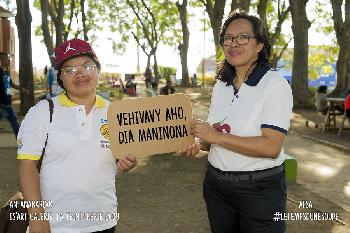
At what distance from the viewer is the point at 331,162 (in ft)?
31.7

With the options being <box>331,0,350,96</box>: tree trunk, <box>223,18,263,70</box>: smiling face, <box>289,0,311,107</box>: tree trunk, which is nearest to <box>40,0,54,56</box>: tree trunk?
<box>289,0,311,107</box>: tree trunk

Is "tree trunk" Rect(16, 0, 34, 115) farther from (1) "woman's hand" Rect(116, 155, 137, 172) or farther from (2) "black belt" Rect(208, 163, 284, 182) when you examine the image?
(2) "black belt" Rect(208, 163, 284, 182)

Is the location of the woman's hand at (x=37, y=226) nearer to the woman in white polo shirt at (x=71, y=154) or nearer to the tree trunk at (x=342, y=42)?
the woman in white polo shirt at (x=71, y=154)

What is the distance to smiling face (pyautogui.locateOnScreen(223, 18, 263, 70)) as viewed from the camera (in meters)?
2.88

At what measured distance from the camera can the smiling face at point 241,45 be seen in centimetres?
288

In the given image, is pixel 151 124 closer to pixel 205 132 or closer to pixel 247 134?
pixel 205 132

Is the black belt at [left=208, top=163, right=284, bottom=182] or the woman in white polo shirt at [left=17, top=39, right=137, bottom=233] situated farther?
the black belt at [left=208, top=163, right=284, bottom=182]

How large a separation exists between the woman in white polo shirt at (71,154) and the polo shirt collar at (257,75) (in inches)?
34.7

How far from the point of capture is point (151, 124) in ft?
9.66

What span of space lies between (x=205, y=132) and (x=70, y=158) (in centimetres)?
82

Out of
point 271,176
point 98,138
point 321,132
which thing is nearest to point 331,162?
point 321,132

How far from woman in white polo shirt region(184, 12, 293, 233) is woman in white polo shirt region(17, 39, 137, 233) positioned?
0.60 metres

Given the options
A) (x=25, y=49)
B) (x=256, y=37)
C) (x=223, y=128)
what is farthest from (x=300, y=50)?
(x=223, y=128)

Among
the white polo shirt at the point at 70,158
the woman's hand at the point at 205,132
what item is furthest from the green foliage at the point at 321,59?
the white polo shirt at the point at 70,158
